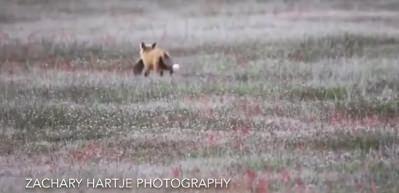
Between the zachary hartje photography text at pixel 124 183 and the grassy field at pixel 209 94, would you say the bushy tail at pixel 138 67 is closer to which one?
the grassy field at pixel 209 94

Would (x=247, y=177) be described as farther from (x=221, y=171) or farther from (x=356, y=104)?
(x=356, y=104)

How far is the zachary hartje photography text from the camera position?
167 inches

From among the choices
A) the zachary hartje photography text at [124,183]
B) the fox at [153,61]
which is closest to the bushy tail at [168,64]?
the fox at [153,61]

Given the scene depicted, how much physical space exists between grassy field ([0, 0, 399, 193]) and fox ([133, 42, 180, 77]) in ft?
0.10

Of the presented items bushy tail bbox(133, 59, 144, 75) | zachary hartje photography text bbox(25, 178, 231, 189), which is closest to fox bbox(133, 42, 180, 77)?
bushy tail bbox(133, 59, 144, 75)

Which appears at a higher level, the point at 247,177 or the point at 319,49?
the point at 319,49

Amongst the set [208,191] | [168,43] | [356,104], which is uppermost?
[168,43]

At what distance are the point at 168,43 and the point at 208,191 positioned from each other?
75 cm

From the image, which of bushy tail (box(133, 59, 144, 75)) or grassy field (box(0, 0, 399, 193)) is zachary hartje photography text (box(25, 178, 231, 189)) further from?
bushy tail (box(133, 59, 144, 75))

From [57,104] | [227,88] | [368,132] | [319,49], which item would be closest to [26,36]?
[57,104]

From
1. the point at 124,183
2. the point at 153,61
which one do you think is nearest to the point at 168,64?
the point at 153,61

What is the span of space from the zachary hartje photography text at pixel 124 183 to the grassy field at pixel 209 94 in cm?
Answer: 3

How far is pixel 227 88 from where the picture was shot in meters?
4.38

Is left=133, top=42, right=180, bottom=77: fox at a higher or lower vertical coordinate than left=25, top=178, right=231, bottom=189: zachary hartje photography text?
higher
